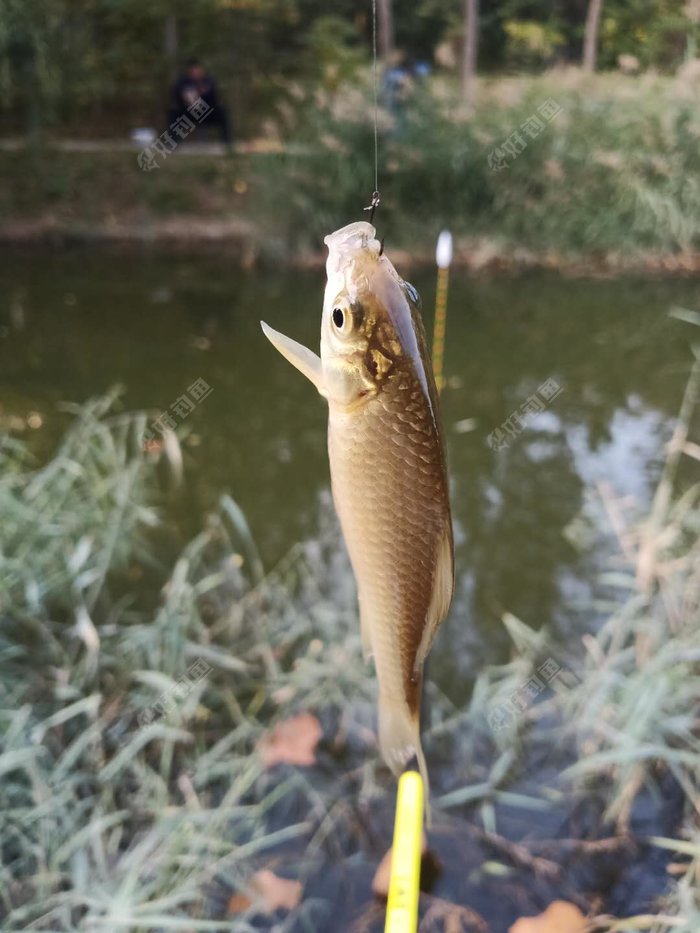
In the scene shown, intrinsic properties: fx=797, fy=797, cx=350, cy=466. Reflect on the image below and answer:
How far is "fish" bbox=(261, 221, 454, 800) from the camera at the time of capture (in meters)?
0.72

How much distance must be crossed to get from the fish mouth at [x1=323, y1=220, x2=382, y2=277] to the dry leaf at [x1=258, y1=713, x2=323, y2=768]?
169 cm

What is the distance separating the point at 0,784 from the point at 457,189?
20.6 feet

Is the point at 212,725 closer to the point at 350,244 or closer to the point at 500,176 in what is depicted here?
the point at 350,244

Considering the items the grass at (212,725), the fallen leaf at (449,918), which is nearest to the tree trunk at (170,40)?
the grass at (212,725)

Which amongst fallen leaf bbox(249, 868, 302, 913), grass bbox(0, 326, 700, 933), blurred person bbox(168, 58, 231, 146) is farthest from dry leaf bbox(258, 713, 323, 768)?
blurred person bbox(168, 58, 231, 146)

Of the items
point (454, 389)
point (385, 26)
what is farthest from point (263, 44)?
point (454, 389)

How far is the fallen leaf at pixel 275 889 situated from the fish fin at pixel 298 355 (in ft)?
5.20

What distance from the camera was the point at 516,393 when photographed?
16.6 ft

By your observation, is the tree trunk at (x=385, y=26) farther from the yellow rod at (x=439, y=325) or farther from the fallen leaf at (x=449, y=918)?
the fallen leaf at (x=449, y=918)

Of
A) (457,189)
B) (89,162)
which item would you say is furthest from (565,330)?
(89,162)

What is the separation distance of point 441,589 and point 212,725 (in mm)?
1726

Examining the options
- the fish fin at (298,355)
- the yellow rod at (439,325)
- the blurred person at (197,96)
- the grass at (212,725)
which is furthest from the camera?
the blurred person at (197,96)

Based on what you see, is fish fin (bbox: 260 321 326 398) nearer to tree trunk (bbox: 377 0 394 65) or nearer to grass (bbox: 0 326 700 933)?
grass (bbox: 0 326 700 933)

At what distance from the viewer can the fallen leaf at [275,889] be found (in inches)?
75.2
